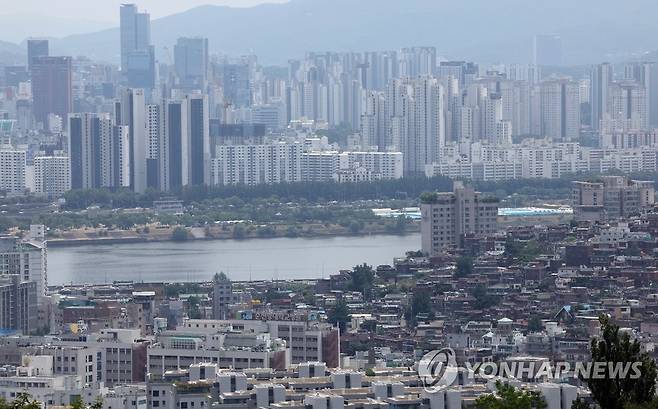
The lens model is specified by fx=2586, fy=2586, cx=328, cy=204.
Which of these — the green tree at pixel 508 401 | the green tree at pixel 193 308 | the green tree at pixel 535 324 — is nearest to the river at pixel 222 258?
the green tree at pixel 193 308

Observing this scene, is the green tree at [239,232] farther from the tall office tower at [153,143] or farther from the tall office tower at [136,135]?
the tall office tower at [153,143]

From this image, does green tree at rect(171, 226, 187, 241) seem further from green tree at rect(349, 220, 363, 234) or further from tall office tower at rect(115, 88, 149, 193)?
tall office tower at rect(115, 88, 149, 193)

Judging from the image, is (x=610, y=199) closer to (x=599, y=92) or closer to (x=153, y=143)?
(x=153, y=143)

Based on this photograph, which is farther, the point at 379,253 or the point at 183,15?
the point at 183,15

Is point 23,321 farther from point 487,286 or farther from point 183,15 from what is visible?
point 183,15

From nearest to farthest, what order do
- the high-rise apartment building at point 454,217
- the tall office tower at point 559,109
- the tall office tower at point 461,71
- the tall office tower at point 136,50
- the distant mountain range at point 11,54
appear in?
the high-rise apartment building at point 454,217
the tall office tower at point 559,109
the tall office tower at point 461,71
the tall office tower at point 136,50
the distant mountain range at point 11,54

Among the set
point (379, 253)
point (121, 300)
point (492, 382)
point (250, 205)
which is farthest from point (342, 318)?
point (250, 205)
